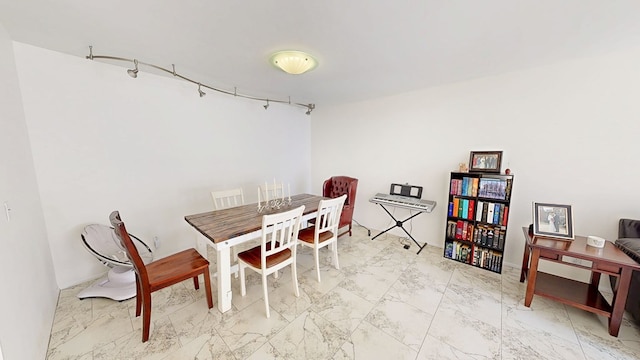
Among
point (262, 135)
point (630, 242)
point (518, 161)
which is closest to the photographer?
point (630, 242)

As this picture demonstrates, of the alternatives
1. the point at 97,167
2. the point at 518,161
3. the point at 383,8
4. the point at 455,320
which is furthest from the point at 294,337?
the point at 518,161

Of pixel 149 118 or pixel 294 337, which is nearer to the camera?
pixel 294 337

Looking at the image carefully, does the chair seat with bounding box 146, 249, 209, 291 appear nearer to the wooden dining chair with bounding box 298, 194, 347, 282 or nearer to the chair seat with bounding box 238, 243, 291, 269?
the chair seat with bounding box 238, 243, 291, 269

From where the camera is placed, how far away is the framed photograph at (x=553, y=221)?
2.05 m

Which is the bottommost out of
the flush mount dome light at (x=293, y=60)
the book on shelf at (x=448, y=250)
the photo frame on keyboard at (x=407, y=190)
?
the book on shelf at (x=448, y=250)

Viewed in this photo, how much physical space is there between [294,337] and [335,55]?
249 cm

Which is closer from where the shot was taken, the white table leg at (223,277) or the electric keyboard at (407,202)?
the white table leg at (223,277)

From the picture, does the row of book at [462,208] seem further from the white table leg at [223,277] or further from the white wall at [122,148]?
the white wall at [122,148]

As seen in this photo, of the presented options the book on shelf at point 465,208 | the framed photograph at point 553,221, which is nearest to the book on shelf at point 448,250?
the book on shelf at point 465,208

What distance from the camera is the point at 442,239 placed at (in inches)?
127

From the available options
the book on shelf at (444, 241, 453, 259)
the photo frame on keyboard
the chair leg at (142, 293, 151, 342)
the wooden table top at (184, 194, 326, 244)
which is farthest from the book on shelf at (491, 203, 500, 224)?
the chair leg at (142, 293, 151, 342)

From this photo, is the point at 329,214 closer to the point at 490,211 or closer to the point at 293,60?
the point at 293,60

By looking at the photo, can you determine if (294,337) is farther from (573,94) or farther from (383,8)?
(573,94)

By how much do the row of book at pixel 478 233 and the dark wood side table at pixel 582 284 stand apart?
1.07 ft
